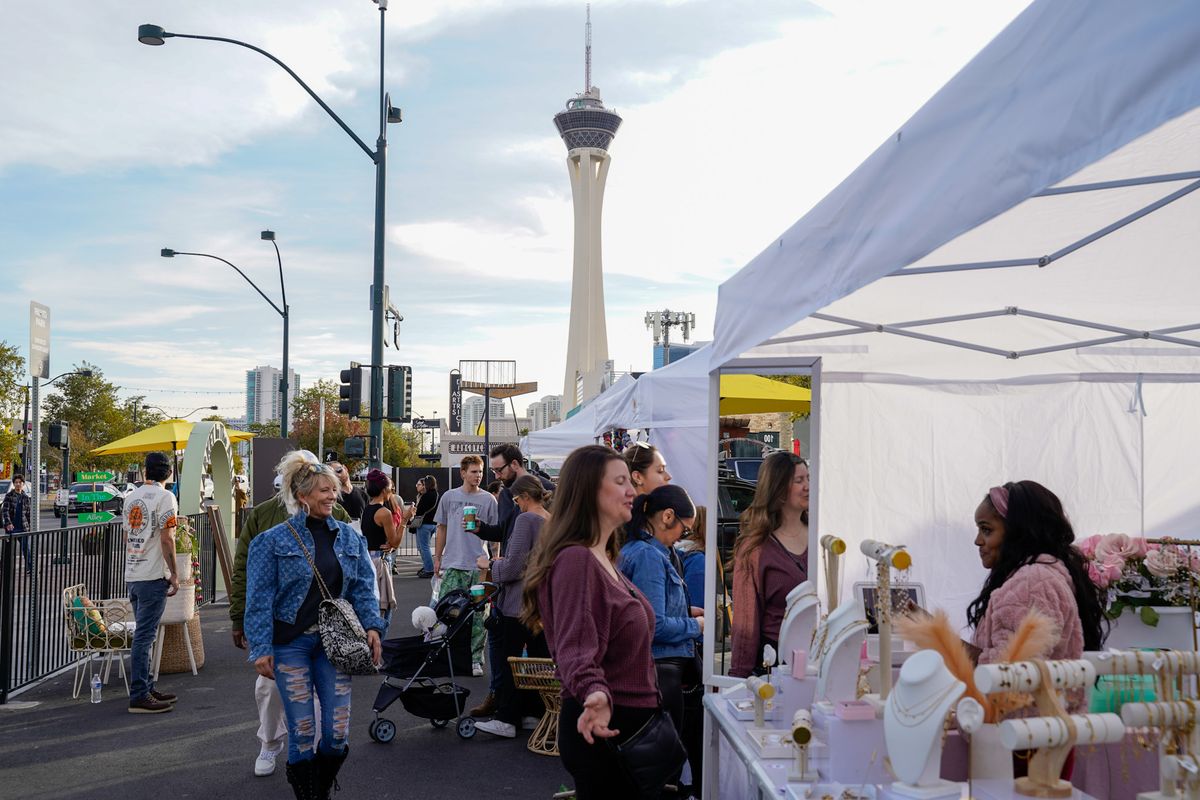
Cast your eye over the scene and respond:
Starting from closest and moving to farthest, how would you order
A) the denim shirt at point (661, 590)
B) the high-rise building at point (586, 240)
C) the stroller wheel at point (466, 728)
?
the denim shirt at point (661, 590), the stroller wheel at point (466, 728), the high-rise building at point (586, 240)

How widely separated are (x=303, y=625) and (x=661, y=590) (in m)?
1.62

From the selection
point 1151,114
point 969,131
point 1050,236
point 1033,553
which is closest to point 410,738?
point 1033,553

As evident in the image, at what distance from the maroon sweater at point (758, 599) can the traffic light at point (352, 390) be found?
37.0 feet

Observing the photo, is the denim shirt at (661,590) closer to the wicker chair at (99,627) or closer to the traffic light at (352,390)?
the wicker chair at (99,627)

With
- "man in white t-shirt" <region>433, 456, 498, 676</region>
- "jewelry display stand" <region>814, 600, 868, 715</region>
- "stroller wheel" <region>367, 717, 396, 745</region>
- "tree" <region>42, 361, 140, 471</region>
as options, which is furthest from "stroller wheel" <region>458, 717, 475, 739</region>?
"tree" <region>42, 361, 140, 471</region>

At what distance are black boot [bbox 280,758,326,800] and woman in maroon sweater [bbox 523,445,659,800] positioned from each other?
1999 mm

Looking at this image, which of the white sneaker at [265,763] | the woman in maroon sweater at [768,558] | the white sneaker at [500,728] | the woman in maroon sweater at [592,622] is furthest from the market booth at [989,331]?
the white sneaker at [265,763]

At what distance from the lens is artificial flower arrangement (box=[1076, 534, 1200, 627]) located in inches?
174

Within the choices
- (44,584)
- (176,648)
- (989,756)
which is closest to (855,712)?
(989,756)

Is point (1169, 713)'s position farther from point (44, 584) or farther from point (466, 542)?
point (44, 584)

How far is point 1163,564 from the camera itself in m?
4.43

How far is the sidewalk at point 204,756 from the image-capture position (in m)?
5.95

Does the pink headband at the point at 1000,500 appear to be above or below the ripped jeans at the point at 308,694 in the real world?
above

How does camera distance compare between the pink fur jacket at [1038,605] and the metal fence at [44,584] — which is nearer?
the pink fur jacket at [1038,605]
